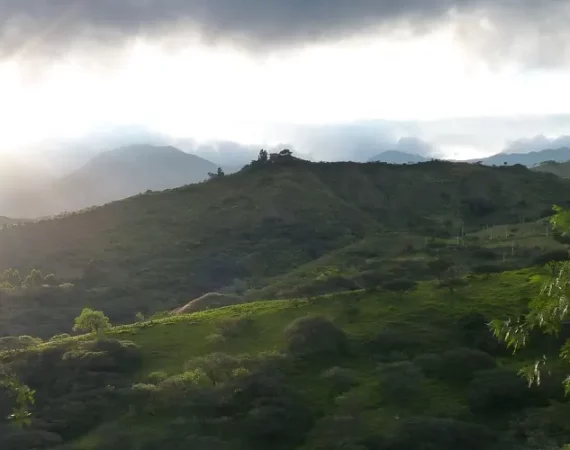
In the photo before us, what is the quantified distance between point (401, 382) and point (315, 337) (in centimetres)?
802

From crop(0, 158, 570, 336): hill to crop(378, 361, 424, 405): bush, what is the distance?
2579cm

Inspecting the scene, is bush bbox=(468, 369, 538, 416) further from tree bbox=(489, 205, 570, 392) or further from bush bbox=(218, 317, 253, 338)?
tree bbox=(489, 205, 570, 392)

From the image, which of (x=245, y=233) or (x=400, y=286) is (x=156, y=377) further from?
(x=245, y=233)

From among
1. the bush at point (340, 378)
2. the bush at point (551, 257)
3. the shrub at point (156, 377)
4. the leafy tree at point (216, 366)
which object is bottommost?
the bush at point (340, 378)

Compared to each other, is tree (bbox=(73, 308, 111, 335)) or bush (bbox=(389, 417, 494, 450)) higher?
tree (bbox=(73, 308, 111, 335))

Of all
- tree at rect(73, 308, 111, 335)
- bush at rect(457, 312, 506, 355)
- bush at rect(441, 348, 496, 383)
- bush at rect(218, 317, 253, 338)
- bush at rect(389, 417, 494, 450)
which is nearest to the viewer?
bush at rect(389, 417, 494, 450)

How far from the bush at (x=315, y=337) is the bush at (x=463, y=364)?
7.30 metres

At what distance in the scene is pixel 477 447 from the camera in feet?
115

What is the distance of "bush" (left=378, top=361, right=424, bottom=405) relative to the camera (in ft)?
131

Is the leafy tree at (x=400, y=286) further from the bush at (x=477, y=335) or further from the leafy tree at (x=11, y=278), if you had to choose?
the leafy tree at (x=11, y=278)

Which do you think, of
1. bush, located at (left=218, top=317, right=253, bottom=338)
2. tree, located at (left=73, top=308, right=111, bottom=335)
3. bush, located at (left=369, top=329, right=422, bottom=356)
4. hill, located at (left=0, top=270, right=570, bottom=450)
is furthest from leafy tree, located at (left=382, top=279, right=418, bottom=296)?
tree, located at (left=73, top=308, right=111, bottom=335)

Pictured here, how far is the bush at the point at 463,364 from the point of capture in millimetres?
42625

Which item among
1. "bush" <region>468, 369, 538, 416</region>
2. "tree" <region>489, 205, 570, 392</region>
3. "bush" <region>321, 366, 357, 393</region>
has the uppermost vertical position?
"tree" <region>489, 205, 570, 392</region>

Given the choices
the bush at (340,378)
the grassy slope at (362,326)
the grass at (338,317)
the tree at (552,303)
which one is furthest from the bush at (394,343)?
the tree at (552,303)
